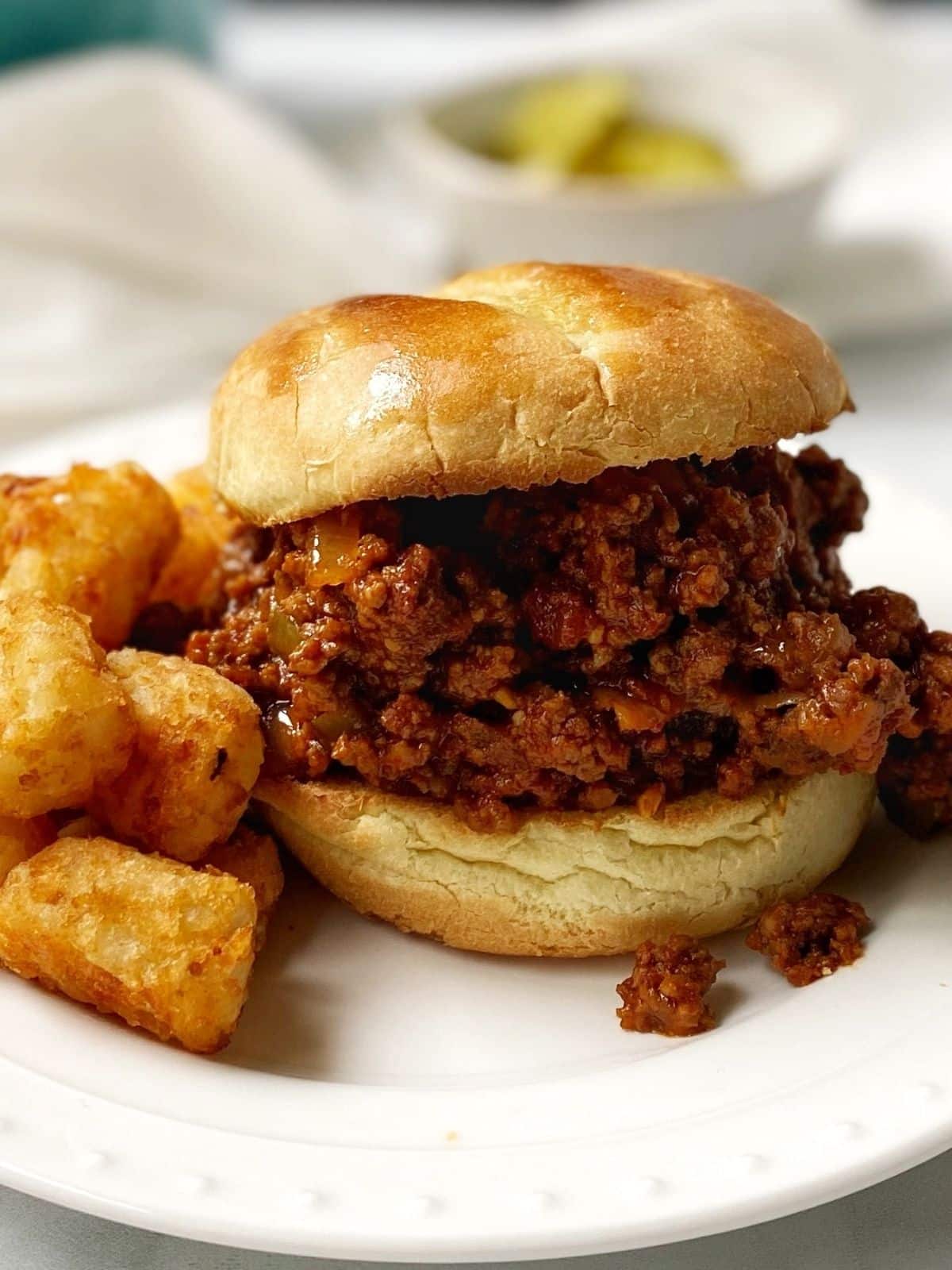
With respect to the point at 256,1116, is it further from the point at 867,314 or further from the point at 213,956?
the point at 867,314

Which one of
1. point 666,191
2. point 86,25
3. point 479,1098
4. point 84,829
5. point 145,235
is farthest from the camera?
point 86,25

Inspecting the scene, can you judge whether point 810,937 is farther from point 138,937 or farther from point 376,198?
point 376,198

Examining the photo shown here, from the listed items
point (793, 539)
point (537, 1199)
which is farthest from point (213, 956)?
point (793, 539)

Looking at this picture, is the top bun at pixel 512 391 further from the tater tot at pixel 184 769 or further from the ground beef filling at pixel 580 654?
the tater tot at pixel 184 769

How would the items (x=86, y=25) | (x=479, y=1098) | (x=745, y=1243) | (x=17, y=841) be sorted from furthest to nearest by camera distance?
(x=86, y=25) → (x=17, y=841) → (x=479, y=1098) → (x=745, y=1243)

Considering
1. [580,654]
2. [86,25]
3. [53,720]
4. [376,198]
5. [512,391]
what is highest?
[512,391]

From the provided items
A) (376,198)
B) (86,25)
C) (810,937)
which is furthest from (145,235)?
(810,937)

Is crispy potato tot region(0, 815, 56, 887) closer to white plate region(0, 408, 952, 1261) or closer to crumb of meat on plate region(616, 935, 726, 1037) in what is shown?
white plate region(0, 408, 952, 1261)
